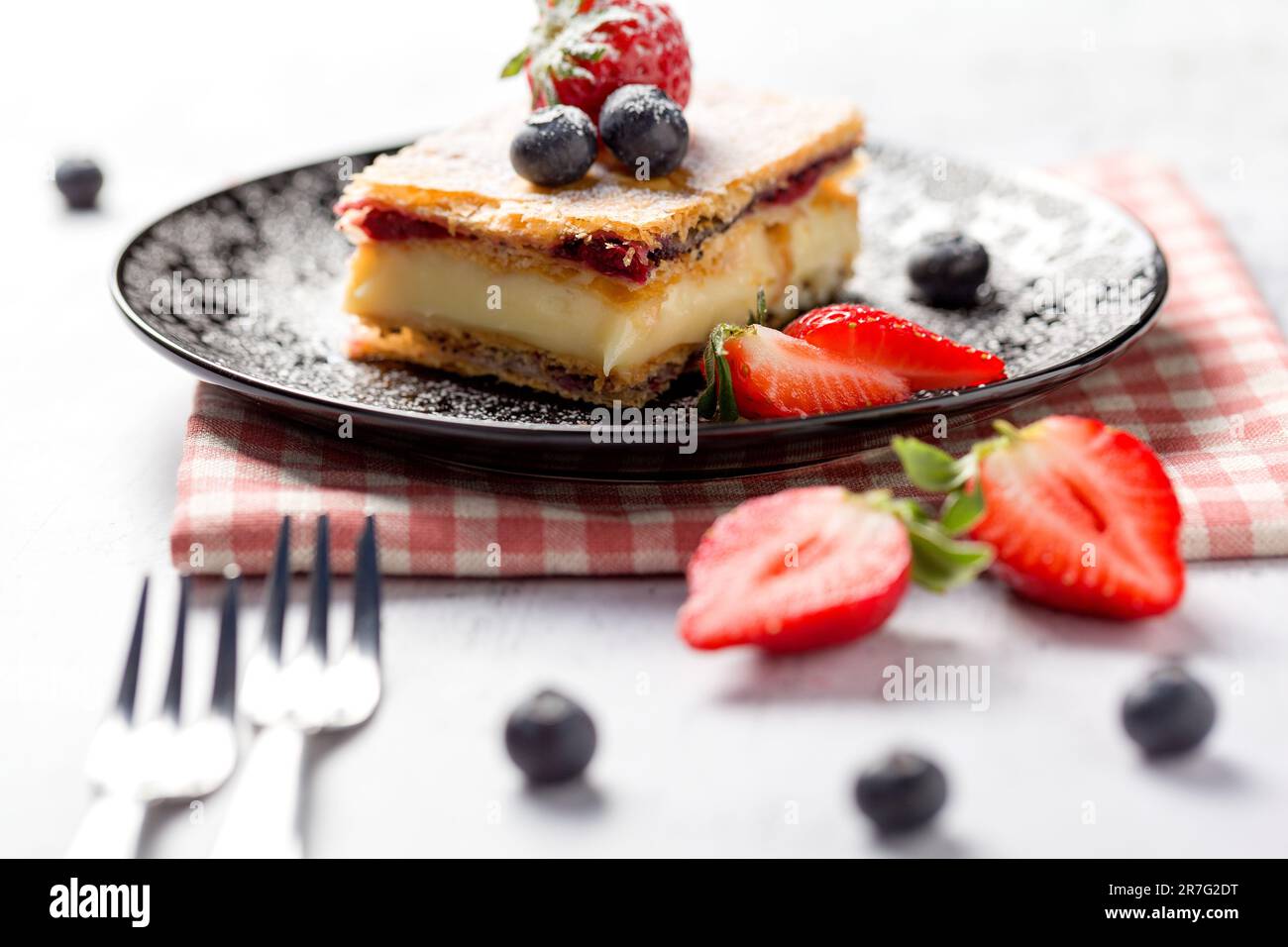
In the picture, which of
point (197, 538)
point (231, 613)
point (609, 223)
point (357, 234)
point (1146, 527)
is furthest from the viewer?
point (357, 234)

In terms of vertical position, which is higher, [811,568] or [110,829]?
[811,568]


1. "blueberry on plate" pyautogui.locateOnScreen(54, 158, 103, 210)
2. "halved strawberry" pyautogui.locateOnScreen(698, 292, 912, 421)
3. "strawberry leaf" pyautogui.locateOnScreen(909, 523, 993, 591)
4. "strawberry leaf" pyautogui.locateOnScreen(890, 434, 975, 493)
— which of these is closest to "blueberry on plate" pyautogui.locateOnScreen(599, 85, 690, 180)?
"halved strawberry" pyautogui.locateOnScreen(698, 292, 912, 421)

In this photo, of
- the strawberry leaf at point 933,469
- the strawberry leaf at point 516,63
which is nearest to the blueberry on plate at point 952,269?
the strawberry leaf at point 516,63

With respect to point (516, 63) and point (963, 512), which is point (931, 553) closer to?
point (963, 512)

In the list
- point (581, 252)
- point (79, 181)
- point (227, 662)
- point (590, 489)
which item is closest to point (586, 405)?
point (581, 252)

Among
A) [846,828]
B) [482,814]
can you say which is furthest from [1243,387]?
[482,814]
